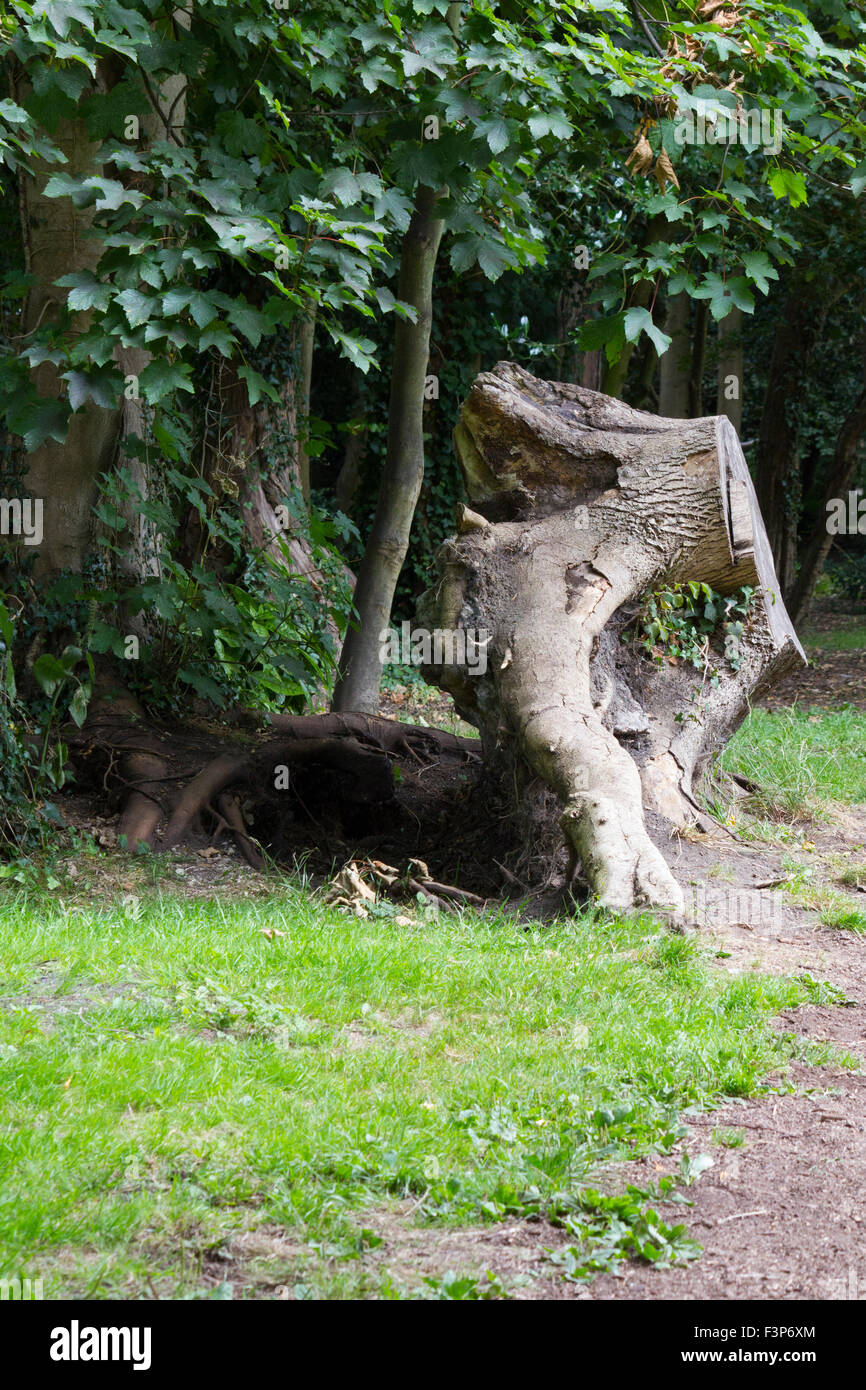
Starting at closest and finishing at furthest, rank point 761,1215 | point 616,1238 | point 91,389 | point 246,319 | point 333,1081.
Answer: point 616,1238 < point 761,1215 < point 333,1081 < point 246,319 < point 91,389

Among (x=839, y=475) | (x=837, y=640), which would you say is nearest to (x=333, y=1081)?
(x=839, y=475)

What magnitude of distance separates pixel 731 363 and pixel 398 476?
919 centimetres

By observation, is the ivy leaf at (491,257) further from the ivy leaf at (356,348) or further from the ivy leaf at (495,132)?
the ivy leaf at (356,348)

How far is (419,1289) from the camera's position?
8.23 ft

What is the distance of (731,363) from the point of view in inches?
651

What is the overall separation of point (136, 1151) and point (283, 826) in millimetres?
4470

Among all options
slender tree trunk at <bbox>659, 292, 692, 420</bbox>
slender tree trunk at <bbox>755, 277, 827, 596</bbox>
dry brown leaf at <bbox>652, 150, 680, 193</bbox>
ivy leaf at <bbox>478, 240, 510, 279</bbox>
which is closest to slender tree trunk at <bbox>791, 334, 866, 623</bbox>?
slender tree trunk at <bbox>755, 277, 827, 596</bbox>

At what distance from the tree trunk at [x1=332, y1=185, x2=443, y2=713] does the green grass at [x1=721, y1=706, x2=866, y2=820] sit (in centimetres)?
270

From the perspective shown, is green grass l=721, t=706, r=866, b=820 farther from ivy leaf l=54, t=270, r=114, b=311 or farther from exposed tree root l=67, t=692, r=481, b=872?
ivy leaf l=54, t=270, r=114, b=311

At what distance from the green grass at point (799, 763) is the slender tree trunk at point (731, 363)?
6.35 m

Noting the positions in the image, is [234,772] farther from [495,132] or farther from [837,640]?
[837,640]

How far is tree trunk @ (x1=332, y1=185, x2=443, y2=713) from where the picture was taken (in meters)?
8.76

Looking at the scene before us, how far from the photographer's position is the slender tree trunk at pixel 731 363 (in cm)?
1562

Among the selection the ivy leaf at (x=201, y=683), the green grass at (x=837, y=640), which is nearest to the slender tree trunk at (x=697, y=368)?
the green grass at (x=837, y=640)
